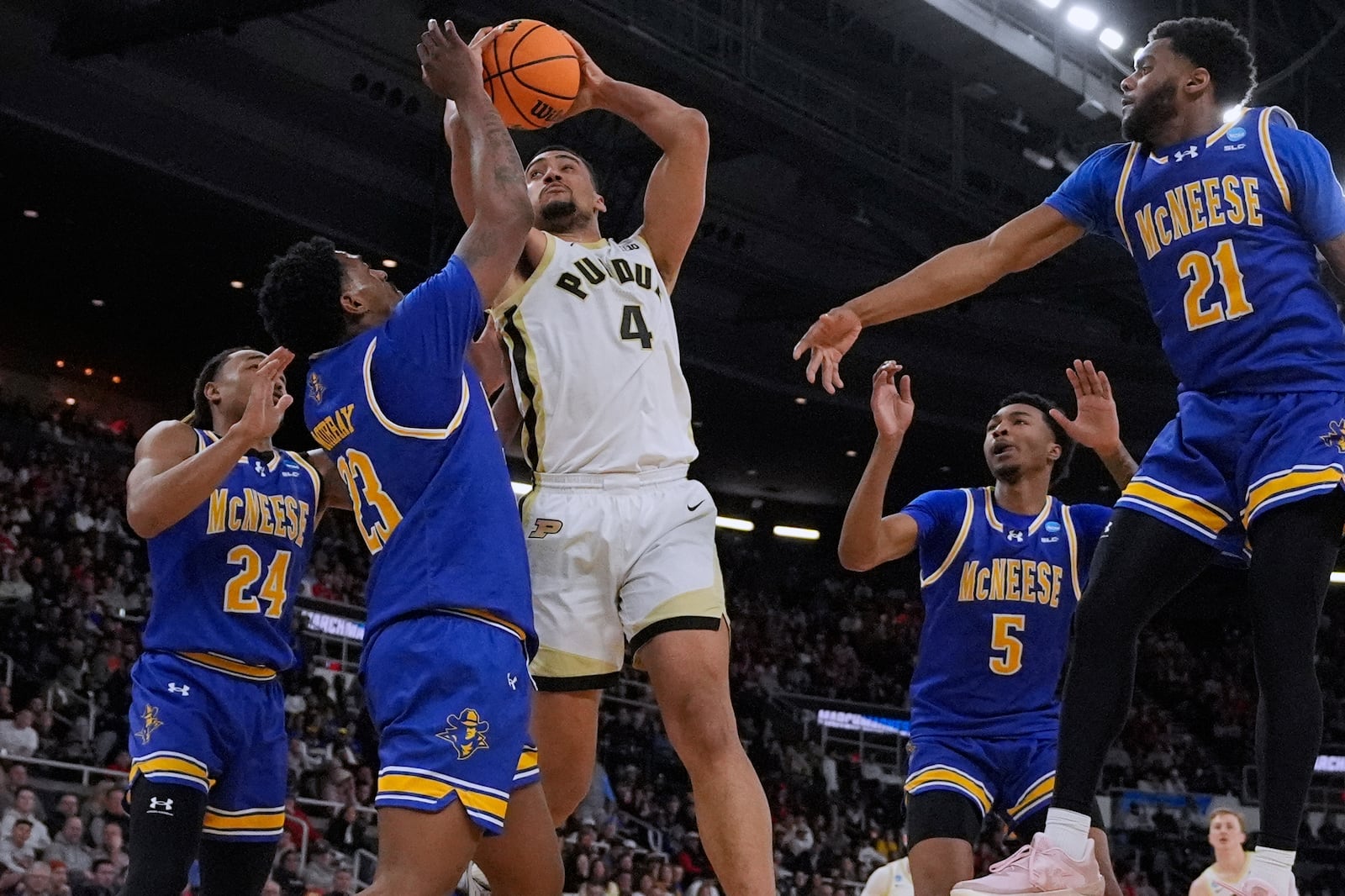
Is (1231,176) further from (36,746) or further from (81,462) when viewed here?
(81,462)

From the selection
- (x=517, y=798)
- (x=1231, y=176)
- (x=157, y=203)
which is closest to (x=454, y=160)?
(x=517, y=798)

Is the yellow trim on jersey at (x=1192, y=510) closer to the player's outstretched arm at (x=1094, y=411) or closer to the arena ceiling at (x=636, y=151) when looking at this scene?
the player's outstretched arm at (x=1094, y=411)

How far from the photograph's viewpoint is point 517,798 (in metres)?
4.22

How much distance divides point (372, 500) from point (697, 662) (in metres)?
1.04

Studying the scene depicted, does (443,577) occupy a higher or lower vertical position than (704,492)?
lower

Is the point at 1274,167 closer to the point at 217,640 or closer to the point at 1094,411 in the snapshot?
the point at 1094,411

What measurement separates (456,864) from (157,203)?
1654 centimetres

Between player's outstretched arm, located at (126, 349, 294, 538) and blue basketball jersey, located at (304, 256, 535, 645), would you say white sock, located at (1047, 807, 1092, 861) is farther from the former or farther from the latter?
player's outstretched arm, located at (126, 349, 294, 538)

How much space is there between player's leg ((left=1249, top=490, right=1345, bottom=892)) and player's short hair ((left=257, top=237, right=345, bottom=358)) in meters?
2.61

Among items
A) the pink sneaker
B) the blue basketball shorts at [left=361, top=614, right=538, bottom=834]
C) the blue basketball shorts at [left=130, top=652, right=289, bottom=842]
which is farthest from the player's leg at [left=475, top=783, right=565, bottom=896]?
the blue basketball shorts at [left=130, top=652, right=289, bottom=842]

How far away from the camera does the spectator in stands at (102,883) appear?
34.0ft

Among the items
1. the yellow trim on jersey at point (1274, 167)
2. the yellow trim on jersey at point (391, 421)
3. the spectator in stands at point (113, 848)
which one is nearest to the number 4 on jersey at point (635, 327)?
the yellow trim on jersey at point (391, 421)

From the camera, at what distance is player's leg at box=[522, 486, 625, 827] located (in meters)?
4.52

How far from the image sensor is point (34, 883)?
33.1 ft
